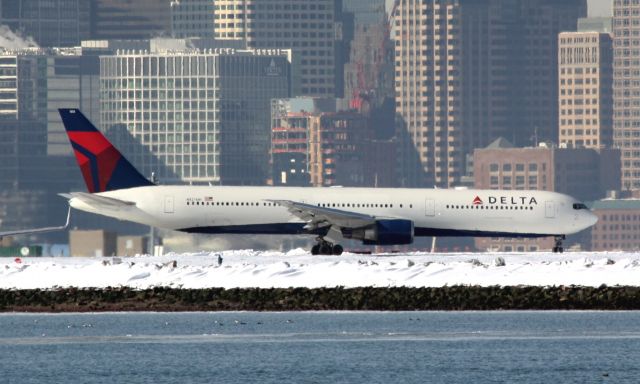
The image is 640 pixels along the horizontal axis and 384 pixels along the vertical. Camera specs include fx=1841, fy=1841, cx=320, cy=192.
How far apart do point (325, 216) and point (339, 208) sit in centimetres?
184

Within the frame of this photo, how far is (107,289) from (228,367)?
19109 millimetres

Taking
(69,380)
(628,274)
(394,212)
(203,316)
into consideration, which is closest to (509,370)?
(69,380)

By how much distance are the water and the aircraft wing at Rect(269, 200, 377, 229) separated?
23.0 m

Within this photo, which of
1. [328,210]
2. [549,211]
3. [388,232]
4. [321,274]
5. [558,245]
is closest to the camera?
[321,274]

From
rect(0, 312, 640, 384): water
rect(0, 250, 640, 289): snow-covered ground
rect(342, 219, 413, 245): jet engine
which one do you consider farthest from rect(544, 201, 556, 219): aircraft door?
rect(0, 312, 640, 384): water

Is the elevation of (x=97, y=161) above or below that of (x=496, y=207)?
A: above

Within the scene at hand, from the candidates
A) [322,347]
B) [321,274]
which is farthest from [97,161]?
[322,347]

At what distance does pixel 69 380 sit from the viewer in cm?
5650

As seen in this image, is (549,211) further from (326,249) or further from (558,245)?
(326,249)

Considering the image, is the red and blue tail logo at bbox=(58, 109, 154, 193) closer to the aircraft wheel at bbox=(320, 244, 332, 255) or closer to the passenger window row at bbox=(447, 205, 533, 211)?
the aircraft wheel at bbox=(320, 244, 332, 255)

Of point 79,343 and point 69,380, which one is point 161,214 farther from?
point 69,380

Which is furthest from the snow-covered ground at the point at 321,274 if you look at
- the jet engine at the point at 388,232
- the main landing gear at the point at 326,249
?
the main landing gear at the point at 326,249

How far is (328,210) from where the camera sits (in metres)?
96.9

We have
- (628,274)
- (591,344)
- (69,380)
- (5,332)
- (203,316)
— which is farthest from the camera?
(628,274)
